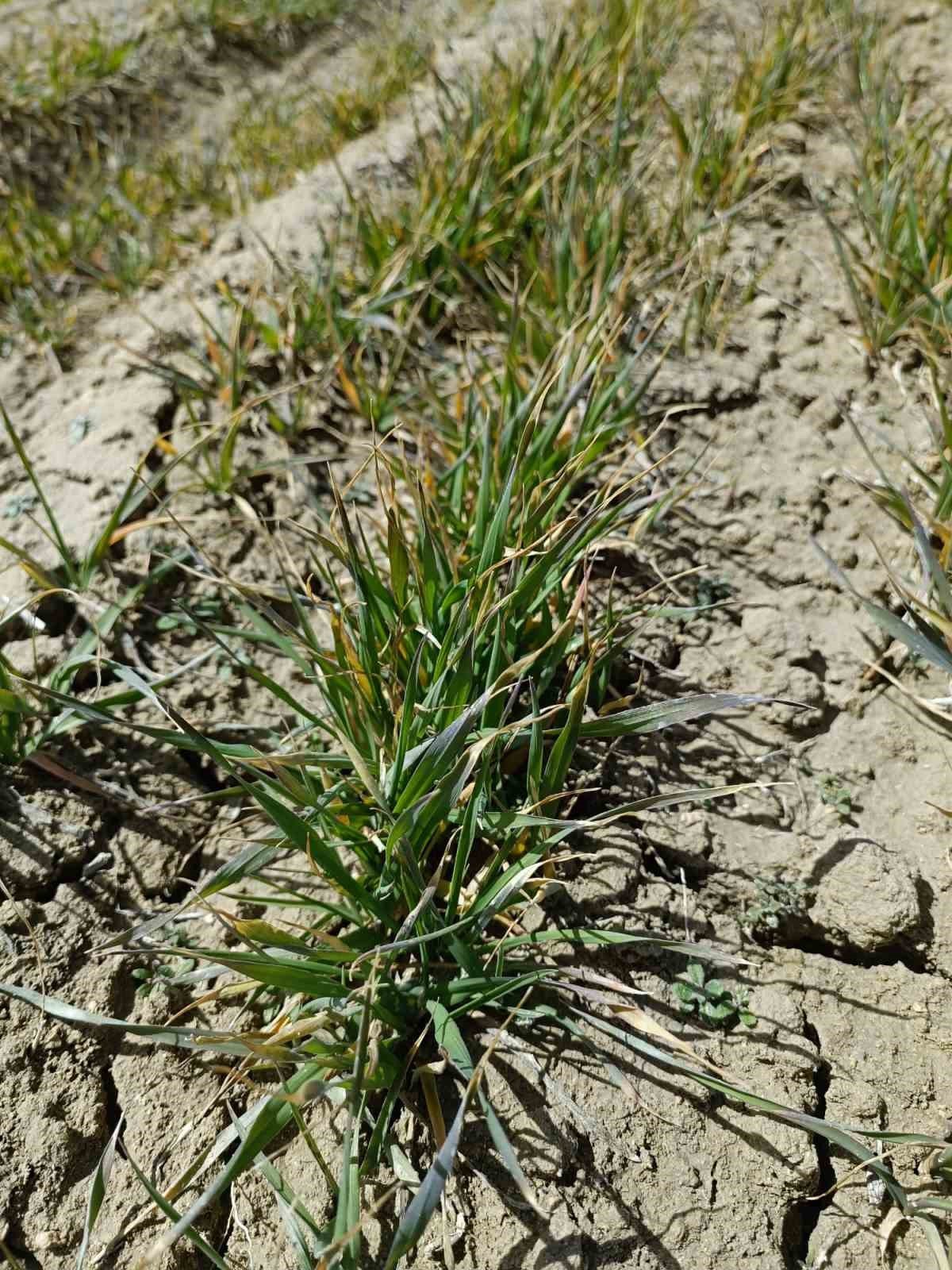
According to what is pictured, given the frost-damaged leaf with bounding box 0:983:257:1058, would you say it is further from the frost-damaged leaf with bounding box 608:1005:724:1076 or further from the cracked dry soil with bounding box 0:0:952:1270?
the frost-damaged leaf with bounding box 608:1005:724:1076

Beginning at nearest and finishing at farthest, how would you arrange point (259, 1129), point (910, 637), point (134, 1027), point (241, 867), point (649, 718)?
point (259, 1129), point (134, 1027), point (241, 867), point (649, 718), point (910, 637)

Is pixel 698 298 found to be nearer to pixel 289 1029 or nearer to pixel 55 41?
pixel 289 1029

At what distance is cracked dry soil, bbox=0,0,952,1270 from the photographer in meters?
1.40

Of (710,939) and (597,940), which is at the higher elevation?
(597,940)

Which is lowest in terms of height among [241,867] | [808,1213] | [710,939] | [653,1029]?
[808,1213]

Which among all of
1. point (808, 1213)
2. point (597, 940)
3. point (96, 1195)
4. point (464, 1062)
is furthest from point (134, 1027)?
point (808, 1213)

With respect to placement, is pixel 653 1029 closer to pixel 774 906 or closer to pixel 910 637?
pixel 774 906

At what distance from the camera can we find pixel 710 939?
1658 millimetres

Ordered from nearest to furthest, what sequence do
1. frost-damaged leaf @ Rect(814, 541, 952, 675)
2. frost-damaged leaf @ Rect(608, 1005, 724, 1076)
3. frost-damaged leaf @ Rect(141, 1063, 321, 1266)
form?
frost-damaged leaf @ Rect(141, 1063, 321, 1266)
frost-damaged leaf @ Rect(608, 1005, 724, 1076)
frost-damaged leaf @ Rect(814, 541, 952, 675)

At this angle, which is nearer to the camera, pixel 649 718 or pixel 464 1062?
pixel 464 1062

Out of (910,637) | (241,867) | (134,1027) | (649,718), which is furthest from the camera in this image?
(910,637)

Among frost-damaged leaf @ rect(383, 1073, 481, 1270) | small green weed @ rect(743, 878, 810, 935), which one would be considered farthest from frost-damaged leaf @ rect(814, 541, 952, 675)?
frost-damaged leaf @ rect(383, 1073, 481, 1270)

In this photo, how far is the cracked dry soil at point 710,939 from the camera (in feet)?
4.58

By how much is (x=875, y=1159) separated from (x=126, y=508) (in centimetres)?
185
